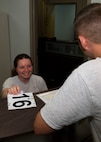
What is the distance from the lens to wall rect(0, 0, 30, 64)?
352cm

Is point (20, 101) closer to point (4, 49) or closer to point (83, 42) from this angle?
point (83, 42)

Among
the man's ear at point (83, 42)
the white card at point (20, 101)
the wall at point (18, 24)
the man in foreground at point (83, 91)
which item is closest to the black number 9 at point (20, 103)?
the white card at point (20, 101)

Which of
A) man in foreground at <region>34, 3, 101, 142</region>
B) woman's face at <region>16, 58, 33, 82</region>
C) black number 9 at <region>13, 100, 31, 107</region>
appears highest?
man in foreground at <region>34, 3, 101, 142</region>

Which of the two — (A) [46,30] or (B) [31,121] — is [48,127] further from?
(A) [46,30]

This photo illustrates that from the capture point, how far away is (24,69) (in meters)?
2.13

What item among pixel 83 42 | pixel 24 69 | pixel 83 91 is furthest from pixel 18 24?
pixel 83 91

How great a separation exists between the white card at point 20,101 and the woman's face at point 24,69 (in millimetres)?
574

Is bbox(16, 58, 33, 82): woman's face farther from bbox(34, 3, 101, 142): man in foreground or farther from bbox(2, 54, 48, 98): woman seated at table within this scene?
bbox(34, 3, 101, 142): man in foreground

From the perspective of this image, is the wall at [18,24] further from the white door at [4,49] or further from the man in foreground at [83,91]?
the man in foreground at [83,91]

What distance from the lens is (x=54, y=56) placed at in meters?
4.53

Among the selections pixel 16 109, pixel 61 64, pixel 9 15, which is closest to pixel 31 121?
pixel 16 109

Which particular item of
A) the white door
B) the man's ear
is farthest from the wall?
→ the man's ear

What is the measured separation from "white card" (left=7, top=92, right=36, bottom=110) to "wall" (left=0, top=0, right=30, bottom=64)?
2189 millimetres

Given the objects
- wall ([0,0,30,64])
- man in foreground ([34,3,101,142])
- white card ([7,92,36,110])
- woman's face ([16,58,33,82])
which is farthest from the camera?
wall ([0,0,30,64])
